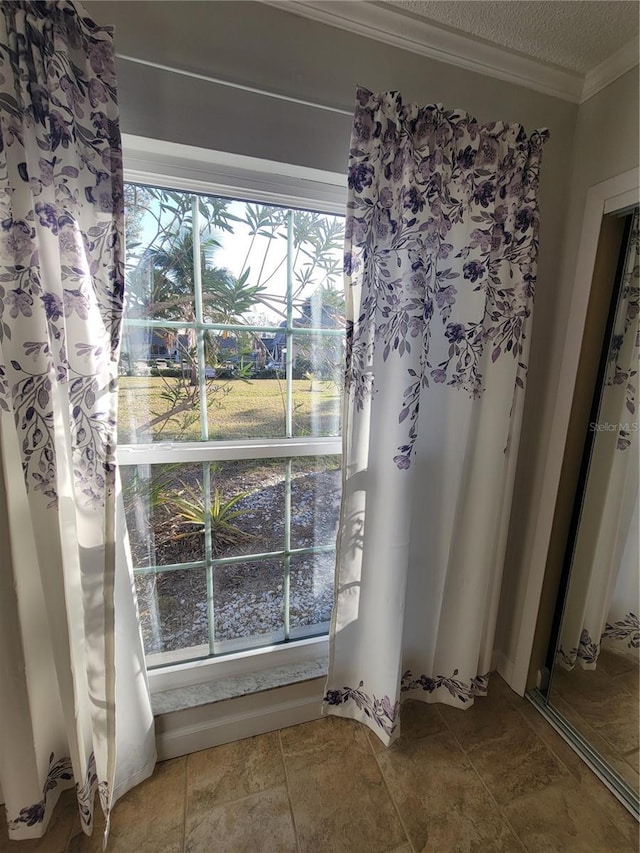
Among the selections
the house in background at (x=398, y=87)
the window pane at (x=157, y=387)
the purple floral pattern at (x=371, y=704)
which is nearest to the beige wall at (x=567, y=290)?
the house in background at (x=398, y=87)

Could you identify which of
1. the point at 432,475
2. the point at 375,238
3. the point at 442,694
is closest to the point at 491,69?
the point at 375,238

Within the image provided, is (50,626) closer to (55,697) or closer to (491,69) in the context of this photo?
(55,697)

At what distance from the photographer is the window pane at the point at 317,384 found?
48.2 inches

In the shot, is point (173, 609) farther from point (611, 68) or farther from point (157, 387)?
point (611, 68)

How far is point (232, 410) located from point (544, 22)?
140cm

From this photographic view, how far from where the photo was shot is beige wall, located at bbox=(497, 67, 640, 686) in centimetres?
108

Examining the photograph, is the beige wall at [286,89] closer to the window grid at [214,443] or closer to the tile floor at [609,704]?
the window grid at [214,443]

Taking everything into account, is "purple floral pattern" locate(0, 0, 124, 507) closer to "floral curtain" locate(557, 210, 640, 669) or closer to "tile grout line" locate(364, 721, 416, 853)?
"tile grout line" locate(364, 721, 416, 853)

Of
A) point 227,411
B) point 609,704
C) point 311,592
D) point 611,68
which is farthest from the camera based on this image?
point 311,592

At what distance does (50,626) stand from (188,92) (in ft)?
4.51

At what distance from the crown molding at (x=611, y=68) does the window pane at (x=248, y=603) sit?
1903 mm

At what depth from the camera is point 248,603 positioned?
4.37 feet

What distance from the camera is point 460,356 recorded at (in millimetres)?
1122

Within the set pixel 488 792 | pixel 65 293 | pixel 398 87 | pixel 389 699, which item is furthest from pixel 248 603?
pixel 398 87
